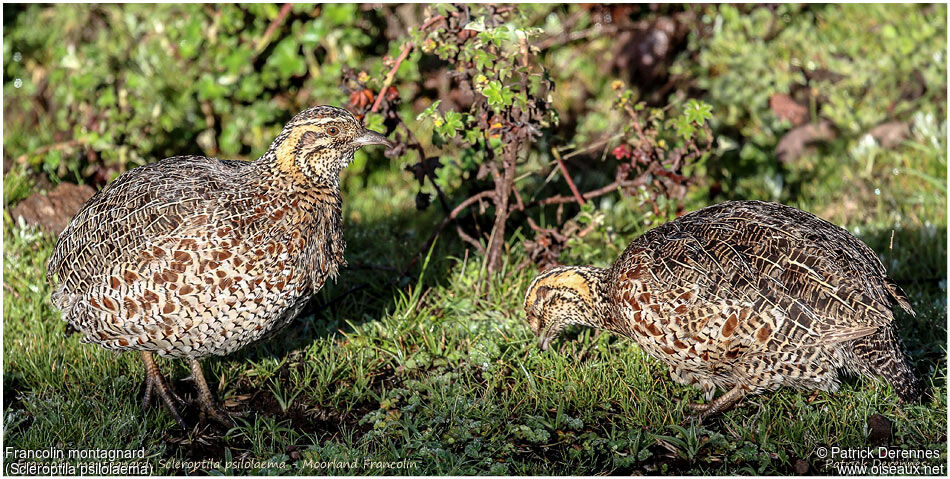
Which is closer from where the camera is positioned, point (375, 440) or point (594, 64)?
point (375, 440)

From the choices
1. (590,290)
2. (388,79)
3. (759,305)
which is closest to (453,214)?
(388,79)

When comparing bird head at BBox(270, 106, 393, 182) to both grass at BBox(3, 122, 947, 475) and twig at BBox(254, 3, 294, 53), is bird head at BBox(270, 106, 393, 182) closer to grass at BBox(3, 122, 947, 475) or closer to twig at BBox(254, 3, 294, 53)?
grass at BBox(3, 122, 947, 475)

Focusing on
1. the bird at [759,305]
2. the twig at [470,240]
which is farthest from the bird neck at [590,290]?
the twig at [470,240]

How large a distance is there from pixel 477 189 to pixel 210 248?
7.23ft

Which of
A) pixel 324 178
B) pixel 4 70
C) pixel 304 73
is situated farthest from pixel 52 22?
pixel 324 178

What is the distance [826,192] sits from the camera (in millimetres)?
6895

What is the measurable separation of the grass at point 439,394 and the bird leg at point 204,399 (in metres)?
0.10

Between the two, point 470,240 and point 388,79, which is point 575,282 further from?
point 388,79

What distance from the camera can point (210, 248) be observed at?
14.1 feet

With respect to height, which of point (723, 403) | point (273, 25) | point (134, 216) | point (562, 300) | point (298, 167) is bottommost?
point (723, 403)

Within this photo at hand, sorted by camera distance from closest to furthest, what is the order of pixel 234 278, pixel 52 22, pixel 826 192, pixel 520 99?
pixel 234 278 → pixel 520 99 → pixel 826 192 → pixel 52 22

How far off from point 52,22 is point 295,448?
592 centimetres

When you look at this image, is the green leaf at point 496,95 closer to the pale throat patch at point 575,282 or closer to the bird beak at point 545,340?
the pale throat patch at point 575,282

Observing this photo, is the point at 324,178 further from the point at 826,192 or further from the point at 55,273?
the point at 826,192
